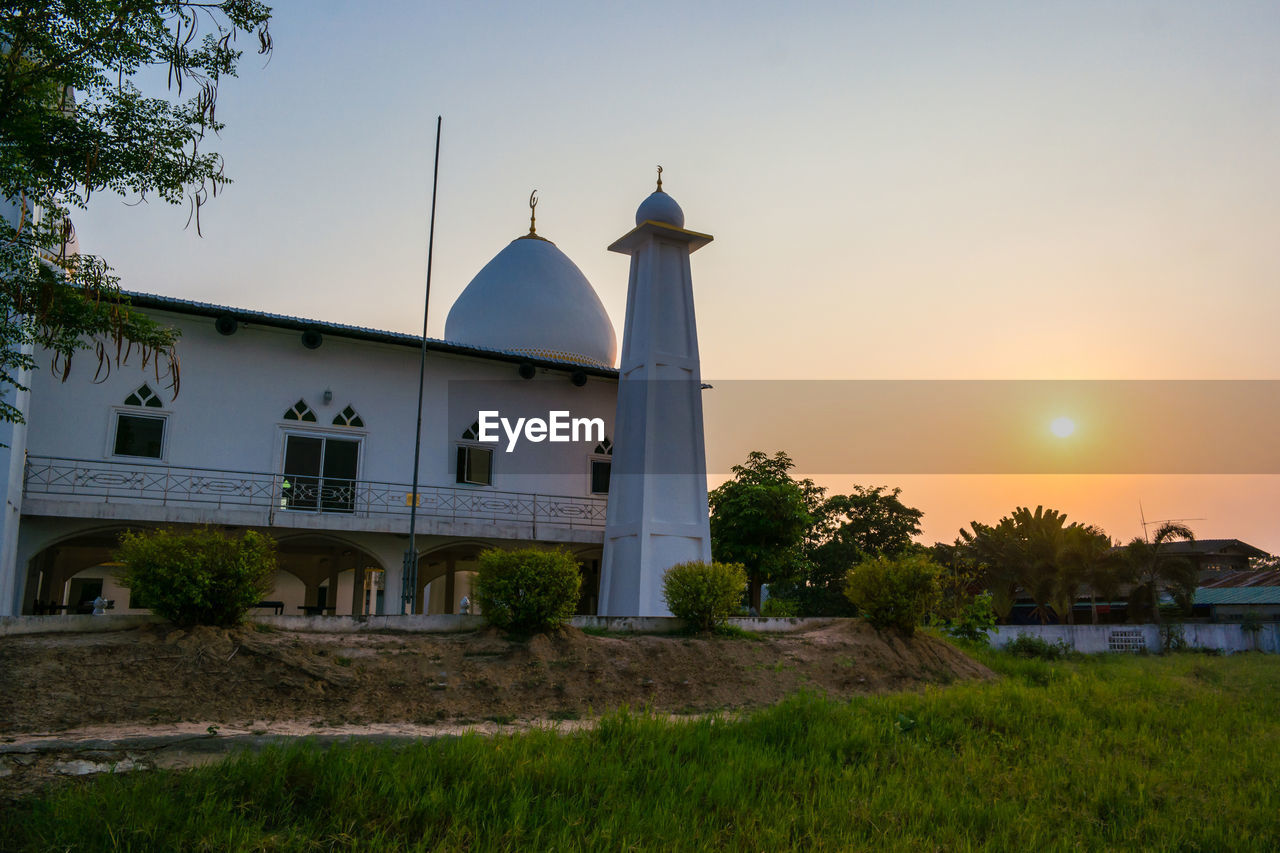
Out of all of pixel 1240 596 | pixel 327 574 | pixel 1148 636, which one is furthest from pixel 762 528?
pixel 1240 596

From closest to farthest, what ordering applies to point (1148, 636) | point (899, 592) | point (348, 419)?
point (899, 592)
point (348, 419)
point (1148, 636)

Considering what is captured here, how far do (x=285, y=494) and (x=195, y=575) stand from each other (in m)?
10.0

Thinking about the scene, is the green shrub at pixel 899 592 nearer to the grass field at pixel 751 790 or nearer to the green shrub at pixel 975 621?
the grass field at pixel 751 790

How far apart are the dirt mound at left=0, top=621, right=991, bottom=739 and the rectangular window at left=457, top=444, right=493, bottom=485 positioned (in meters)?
9.50

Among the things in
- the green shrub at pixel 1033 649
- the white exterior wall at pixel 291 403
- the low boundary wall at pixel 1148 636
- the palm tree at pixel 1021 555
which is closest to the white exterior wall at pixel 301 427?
the white exterior wall at pixel 291 403

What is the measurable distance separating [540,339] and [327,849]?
19416 millimetres

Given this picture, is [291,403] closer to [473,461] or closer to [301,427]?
[301,427]

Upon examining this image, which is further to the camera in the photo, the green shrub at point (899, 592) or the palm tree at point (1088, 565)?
the palm tree at point (1088, 565)

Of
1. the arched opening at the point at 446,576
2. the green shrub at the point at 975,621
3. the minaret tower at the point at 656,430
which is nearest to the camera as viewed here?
the green shrub at the point at 975,621

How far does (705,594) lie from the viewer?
1302cm

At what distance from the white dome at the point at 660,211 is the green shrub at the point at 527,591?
9.82 meters

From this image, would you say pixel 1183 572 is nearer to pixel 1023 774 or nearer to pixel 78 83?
pixel 1023 774

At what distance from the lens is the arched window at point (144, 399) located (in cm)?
1791

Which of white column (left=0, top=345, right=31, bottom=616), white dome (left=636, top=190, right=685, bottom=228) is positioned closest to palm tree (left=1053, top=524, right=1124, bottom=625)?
white dome (left=636, top=190, right=685, bottom=228)
